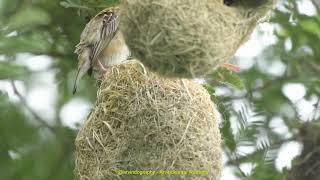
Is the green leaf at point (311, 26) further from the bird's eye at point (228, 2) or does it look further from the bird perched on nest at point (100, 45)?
the bird's eye at point (228, 2)

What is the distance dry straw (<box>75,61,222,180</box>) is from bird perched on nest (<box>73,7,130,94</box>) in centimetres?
26

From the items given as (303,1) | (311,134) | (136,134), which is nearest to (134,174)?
(136,134)

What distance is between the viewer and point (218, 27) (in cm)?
212

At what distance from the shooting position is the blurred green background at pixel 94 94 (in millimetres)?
2178

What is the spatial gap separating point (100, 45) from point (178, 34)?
1.59m

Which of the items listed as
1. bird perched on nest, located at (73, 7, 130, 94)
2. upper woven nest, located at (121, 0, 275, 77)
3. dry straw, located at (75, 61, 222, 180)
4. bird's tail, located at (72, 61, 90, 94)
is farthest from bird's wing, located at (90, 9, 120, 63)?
upper woven nest, located at (121, 0, 275, 77)

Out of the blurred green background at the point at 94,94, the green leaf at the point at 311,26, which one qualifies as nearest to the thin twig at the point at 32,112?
the blurred green background at the point at 94,94

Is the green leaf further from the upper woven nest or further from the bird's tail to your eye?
the upper woven nest

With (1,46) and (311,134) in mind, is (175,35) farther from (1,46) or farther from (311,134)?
(311,134)

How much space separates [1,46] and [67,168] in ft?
2.98

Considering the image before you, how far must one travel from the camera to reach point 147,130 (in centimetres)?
268

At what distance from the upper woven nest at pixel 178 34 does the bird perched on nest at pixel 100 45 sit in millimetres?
971

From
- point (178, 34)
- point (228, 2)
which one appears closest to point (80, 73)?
point (228, 2)

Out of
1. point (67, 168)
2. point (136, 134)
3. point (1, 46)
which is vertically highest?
point (1, 46)
